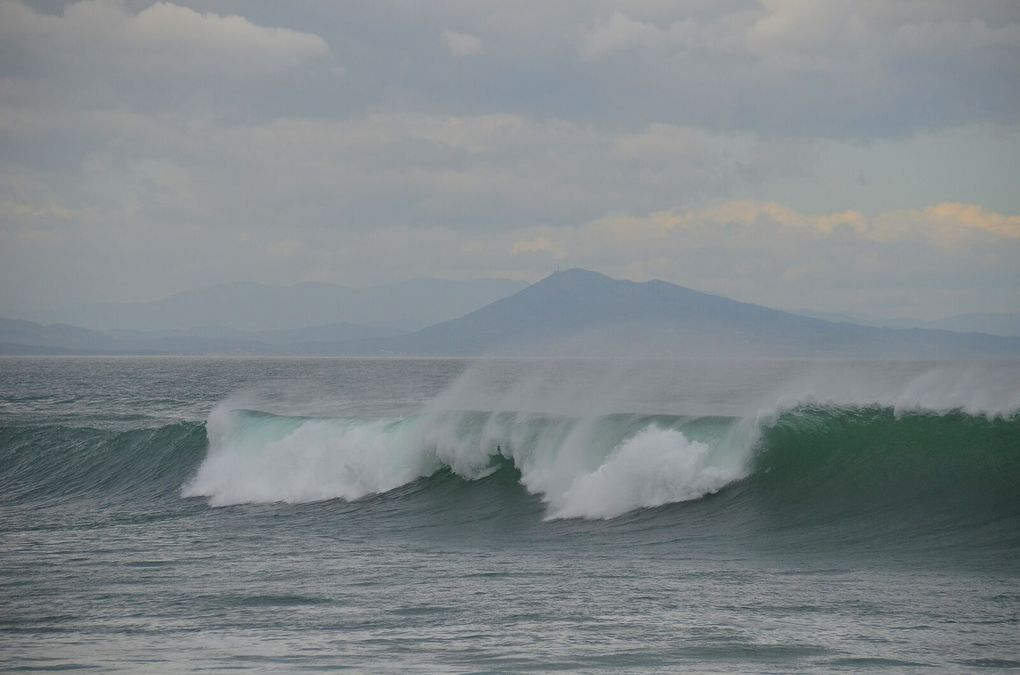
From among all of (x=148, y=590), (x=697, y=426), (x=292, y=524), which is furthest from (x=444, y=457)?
(x=148, y=590)

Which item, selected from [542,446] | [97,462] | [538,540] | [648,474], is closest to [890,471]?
[648,474]

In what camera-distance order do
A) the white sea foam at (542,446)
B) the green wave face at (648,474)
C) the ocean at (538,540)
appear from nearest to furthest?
the ocean at (538,540) < the green wave face at (648,474) < the white sea foam at (542,446)

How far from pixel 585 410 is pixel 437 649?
44.3 ft

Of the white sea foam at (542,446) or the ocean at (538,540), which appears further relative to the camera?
the white sea foam at (542,446)

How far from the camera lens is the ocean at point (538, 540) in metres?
9.20

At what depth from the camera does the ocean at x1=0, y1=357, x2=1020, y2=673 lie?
30.2 ft

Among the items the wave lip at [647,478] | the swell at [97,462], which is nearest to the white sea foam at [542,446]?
the wave lip at [647,478]

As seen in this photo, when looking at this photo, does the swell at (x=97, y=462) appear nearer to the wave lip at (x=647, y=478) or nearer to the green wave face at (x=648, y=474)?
the green wave face at (x=648, y=474)

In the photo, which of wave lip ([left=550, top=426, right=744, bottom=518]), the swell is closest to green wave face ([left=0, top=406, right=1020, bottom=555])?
wave lip ([left=550, top=426, right=744, bottom=518])

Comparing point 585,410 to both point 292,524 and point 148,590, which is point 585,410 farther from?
point 148,590

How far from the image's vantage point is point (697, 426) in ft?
62.3

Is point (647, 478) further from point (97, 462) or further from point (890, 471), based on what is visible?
point (97, 462)

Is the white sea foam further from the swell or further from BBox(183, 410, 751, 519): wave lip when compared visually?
the swell

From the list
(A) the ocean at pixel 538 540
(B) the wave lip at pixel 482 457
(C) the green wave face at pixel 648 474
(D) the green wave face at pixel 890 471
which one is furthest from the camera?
(B) the wave lip at pixel 482 457
